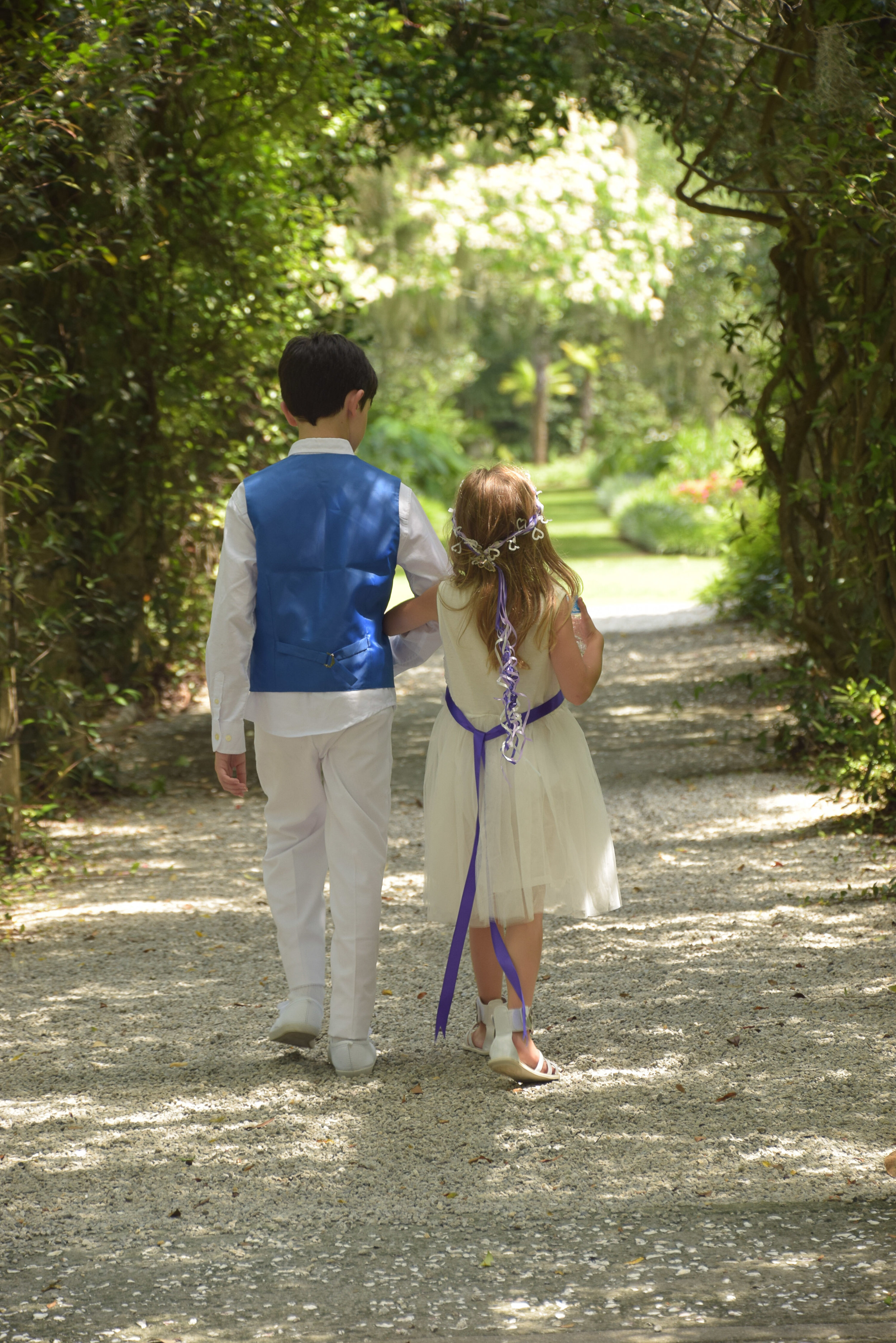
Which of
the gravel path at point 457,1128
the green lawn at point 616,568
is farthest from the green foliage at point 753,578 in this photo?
the gravel path at point 457,1128

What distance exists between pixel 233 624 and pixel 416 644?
52 centimetres

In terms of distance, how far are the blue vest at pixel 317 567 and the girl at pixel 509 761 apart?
17 cm

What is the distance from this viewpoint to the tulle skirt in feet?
11.0

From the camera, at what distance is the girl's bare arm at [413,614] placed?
3.43m

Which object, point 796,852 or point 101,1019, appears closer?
point 101,1019

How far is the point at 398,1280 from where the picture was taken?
8.34ft

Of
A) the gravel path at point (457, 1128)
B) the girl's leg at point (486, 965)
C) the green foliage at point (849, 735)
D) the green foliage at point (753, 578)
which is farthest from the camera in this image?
the green foliage at point (753, 578)

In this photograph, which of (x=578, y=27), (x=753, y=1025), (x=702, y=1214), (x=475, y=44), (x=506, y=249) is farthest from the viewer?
(x=506, y=249)

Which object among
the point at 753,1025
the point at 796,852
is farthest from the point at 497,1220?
the point at 796,852

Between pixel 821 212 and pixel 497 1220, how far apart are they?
12.1 ft

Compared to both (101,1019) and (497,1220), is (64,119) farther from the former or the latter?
(497,1220)

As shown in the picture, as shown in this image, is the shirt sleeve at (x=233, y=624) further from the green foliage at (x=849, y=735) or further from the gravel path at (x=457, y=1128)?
the green foliage at (x=849, y=735)

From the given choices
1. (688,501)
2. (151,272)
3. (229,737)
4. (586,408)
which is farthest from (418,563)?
(586,408)

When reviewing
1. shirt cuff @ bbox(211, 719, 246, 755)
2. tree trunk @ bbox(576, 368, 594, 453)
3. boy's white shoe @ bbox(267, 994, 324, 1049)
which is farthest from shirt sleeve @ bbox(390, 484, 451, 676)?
tree trunk @ bbox(576, 368, 594, 453)
